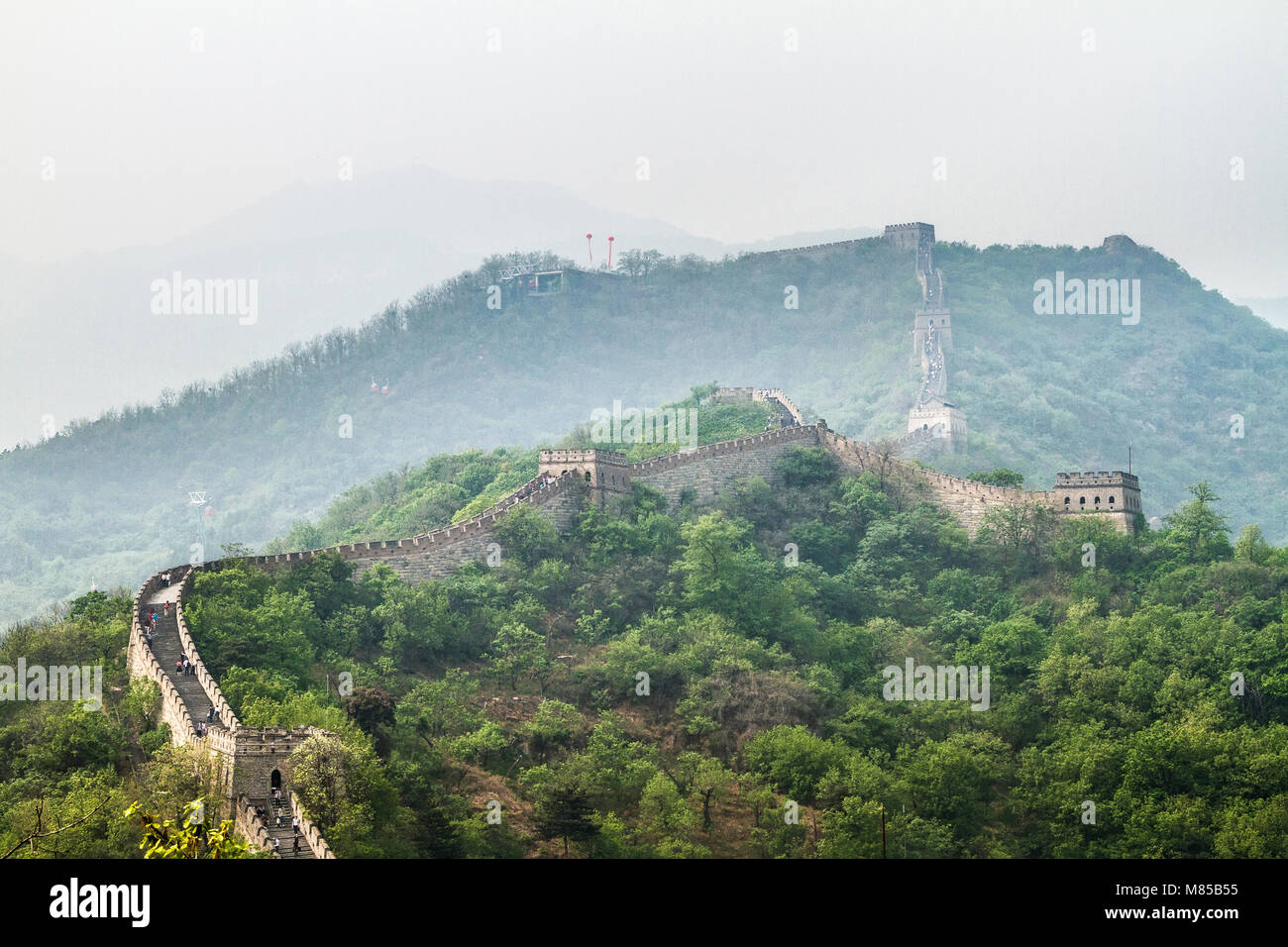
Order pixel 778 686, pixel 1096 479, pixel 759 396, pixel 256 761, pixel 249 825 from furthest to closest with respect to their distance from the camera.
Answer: pixel 759 396, pixel 1096 479, pixel 778 686, pixel 256 761, pixel 249 825

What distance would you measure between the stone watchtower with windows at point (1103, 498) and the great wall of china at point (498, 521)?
1.5 inches

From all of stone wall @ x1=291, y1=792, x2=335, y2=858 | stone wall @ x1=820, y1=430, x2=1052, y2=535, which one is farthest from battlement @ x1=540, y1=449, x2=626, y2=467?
stone wall @ x1=291, y1=792, x2=335, y2=858

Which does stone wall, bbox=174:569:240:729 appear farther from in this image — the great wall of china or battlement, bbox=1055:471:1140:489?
battlement, bbox=1055:471:1140:489

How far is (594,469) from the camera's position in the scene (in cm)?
7144

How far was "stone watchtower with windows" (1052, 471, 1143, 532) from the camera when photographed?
72562 mm

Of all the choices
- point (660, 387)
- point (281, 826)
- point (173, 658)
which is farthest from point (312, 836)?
point (660, 387)

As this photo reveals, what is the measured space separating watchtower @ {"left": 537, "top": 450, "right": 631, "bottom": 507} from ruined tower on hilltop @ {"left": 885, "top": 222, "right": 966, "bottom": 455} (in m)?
33.1

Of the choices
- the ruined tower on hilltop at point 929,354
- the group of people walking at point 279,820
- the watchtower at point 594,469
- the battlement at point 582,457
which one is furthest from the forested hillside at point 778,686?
the ruined tower on hilltop at point 929,354

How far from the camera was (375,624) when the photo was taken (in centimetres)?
5991

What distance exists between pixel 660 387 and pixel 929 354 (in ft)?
84.8

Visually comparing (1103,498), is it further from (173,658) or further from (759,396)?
(173,658)
